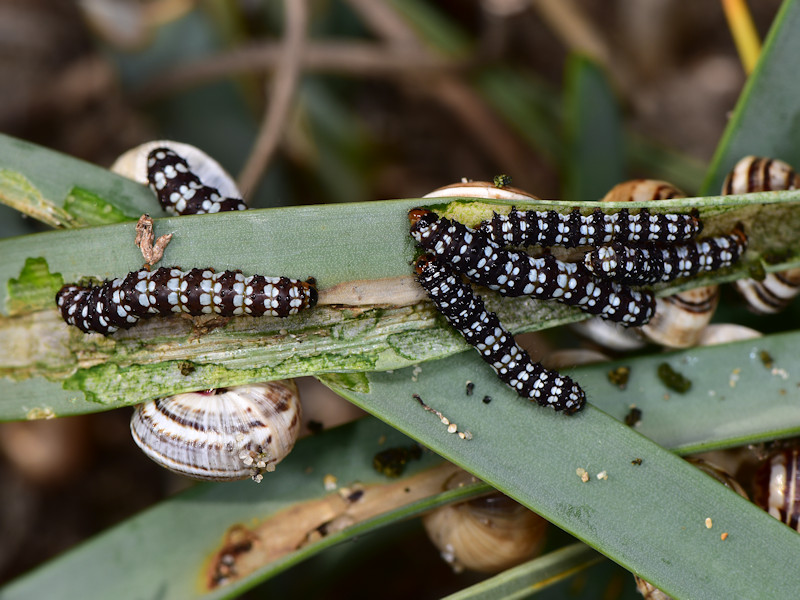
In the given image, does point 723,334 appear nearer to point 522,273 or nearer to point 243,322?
point 522,273

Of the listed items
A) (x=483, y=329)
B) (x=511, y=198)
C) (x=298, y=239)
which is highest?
(x=511, y=198)

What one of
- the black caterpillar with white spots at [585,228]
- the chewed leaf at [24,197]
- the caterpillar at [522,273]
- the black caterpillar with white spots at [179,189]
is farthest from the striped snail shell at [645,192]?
the chewed leaf at [24,197]

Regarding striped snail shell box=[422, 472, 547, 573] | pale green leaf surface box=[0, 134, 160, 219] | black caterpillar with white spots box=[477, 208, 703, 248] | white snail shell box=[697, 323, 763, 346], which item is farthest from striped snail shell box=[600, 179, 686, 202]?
pale green leaf surface box=[0, 134, 160, 219]

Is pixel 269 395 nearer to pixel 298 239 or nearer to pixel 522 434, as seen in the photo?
pixel 298 239

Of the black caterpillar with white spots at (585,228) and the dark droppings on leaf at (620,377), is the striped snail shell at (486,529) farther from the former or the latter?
the black caterpillar with white spots at (585,228)

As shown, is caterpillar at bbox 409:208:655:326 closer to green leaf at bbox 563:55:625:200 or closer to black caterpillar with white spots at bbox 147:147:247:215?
black caterpillar with white spots at bbox 147:147:247:215

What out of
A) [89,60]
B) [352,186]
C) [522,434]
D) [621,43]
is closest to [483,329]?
[522,434]
